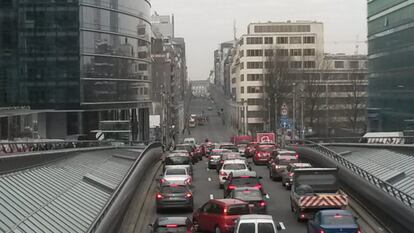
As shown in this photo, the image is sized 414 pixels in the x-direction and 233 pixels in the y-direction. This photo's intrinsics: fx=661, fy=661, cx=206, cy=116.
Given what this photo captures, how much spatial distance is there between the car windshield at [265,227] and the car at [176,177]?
33.1ft

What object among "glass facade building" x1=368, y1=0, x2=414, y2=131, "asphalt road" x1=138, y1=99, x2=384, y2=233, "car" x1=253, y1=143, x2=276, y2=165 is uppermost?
"glass facade building" x1=368, y1=0, x2=414, y2=131

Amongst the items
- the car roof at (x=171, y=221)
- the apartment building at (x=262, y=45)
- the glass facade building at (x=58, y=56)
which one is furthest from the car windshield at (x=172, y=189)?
the apartment building at (x=262, y=45)

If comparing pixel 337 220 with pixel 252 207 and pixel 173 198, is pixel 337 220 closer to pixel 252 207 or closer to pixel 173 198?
pixel 252 207

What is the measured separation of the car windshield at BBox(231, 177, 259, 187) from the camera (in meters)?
28.6

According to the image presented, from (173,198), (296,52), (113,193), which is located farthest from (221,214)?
(296,52)

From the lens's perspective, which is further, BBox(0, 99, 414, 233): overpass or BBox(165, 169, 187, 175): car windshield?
BBox(165, 169, 187, 175): car windshield

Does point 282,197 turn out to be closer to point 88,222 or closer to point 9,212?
point 88,222

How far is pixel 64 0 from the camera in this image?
7512cm

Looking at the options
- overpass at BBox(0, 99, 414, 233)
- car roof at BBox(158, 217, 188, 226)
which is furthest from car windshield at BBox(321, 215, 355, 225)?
car roof at BBox(158, 217, 188, 226)

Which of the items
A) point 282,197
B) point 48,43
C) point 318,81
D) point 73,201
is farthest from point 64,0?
point 73,201

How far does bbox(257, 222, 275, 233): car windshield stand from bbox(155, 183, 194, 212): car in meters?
9.08

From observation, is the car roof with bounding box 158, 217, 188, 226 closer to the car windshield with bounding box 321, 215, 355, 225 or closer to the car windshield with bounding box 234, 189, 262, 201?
the car windshield with bounding box 321, 215, 355, 225

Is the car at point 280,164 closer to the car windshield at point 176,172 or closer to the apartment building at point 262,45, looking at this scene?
the car windshield at point 176,172

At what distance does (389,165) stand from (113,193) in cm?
1362
